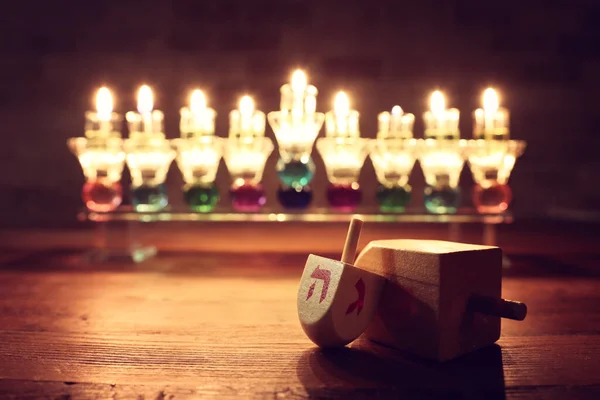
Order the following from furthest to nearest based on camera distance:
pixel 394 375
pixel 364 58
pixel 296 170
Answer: pixel 364 58 → pixel 296 170 → pixel 394 375

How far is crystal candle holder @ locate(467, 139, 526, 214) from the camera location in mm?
1470

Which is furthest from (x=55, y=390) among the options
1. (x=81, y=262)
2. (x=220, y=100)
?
(x=220, y=100)

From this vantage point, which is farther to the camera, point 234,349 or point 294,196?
point 294,196

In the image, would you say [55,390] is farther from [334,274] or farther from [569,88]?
[569,88]

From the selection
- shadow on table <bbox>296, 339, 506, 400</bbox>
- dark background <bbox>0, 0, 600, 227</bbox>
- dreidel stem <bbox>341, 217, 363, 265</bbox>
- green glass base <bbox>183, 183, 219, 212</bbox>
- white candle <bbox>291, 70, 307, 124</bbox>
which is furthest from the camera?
dark background <bbox>0, 0, 600, 227</bbox>

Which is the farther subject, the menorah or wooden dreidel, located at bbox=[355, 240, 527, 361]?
the menorah

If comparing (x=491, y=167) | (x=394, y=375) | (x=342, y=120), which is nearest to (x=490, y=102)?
(x=491, y=167)

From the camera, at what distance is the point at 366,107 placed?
2469 millimetres

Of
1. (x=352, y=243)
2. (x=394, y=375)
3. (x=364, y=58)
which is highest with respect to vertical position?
(x=364, y=58)

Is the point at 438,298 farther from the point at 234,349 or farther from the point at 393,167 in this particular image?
the point at 393,167

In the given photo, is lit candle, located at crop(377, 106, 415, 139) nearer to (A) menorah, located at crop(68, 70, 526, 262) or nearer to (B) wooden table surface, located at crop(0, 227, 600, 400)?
(A) menorah, located at crop(68, 70, 526, 262)

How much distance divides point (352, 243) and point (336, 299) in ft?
0.32

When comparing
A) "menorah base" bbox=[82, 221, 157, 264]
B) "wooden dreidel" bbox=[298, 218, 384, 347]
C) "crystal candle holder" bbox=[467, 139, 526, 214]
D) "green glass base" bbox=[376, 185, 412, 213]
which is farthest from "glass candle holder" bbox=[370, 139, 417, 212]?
"wooden dreidel" bbox=[298, 218, 384, 347]

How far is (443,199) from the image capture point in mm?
1516
